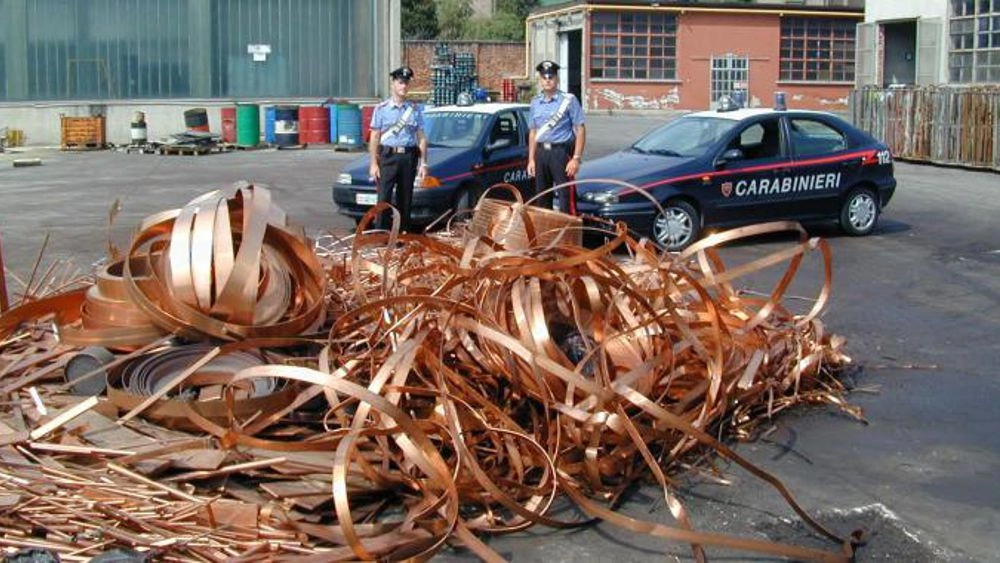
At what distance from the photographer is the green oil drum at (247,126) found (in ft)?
103

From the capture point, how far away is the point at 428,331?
625cm

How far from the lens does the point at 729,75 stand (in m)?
54.2

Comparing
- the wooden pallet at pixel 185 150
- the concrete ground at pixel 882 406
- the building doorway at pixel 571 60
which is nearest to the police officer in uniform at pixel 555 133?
the concrete ground at pixel 882 406

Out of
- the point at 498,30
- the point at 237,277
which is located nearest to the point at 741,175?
the point at 237,277

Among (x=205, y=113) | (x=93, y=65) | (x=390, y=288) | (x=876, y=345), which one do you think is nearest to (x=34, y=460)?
(x=390, y=288)

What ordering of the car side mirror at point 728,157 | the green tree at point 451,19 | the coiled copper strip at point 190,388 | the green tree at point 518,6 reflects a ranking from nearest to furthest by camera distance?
the coiled copper strip at point 190,388 → the car side mirror at point 728,157 → the green tree at point 451,19 → the green tree at point 518,6

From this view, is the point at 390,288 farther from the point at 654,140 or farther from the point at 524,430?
the point at 654,140

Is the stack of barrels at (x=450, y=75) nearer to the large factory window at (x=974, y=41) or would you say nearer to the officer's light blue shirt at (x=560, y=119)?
the large factory window at (x=974, y=41)

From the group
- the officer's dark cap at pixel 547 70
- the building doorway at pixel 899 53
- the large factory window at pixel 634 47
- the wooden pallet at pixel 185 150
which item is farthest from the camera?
the large factory window at pixel 634 47

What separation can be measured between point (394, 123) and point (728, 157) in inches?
152

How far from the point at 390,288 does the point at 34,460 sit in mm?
2752

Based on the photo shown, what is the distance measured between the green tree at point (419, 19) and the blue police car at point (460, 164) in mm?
52791

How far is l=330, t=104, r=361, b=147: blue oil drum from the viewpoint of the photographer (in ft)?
98.8

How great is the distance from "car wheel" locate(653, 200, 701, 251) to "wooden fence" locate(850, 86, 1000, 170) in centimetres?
1315
